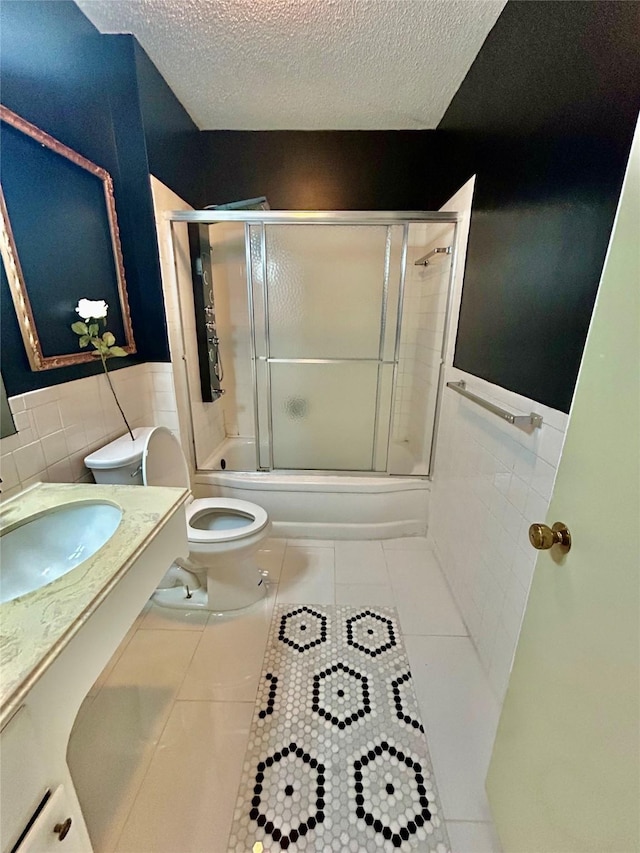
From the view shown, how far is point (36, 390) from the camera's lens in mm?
1180

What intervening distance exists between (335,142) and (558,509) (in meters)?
2.53

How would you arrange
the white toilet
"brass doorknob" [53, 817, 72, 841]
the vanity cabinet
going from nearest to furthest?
the vanity cabinet → "brass doorknob" [53, 817, 72, 841] → the white toilet

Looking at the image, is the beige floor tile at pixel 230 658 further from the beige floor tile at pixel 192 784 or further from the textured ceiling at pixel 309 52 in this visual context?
the textured ceiling at pixel 309 52

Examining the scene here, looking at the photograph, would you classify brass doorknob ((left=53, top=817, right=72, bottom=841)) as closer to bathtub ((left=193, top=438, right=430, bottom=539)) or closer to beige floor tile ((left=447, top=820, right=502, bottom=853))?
beige floor tile ((left=447, top=820, right=502, bottom=853))

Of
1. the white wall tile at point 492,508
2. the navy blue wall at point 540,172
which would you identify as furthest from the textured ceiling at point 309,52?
the white wall tile at point 492,508

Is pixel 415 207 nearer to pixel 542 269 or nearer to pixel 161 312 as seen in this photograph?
pixel 542 269

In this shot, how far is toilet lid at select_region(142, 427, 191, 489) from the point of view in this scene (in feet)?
4.85

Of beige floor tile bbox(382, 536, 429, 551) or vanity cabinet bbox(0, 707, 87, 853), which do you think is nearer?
vanity cabinet bbox(0, 707, 87, 853)

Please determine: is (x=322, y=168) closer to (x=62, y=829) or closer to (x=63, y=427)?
(x=63, y=427)

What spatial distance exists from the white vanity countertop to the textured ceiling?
1.83m

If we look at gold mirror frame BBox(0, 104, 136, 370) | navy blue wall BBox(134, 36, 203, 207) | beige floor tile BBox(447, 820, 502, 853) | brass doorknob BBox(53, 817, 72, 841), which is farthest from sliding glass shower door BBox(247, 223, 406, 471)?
brass doorknob BBox(53, 817, 72, 841)

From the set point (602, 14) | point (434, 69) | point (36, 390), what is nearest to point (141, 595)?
point (36, 390)

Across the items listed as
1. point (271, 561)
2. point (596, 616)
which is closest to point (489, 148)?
point (596, 616)

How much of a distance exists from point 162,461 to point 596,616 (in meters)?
1.60
